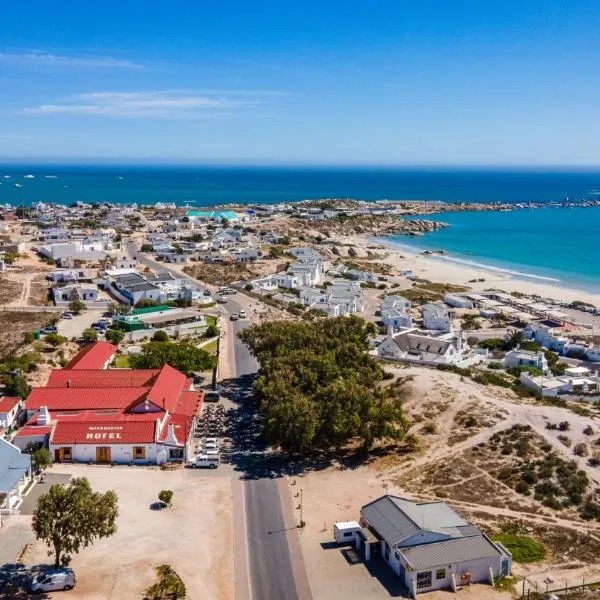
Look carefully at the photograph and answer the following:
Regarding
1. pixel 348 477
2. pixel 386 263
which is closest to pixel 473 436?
pixel 348 477

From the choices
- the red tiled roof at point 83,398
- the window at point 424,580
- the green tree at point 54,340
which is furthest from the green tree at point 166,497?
the green tree at point 54,340

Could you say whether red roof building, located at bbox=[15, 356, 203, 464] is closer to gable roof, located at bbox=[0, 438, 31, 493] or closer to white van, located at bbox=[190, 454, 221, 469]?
white van, located at bbox=[190, 454, 221, 469]

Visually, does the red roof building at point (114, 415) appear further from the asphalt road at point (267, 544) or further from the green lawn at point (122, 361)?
the asphalt road at point (267, 544)

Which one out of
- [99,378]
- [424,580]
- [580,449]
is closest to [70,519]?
[424,580]

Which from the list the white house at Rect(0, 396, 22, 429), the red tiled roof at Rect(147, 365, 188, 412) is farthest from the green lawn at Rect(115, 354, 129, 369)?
the white house at Rect(0, 396, 22, 429)

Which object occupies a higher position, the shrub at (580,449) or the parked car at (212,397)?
the shrub at (580,449)

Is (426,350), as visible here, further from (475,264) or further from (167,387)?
(475,264)

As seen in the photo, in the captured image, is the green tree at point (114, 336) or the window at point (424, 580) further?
the green tree at point (114, 336)
